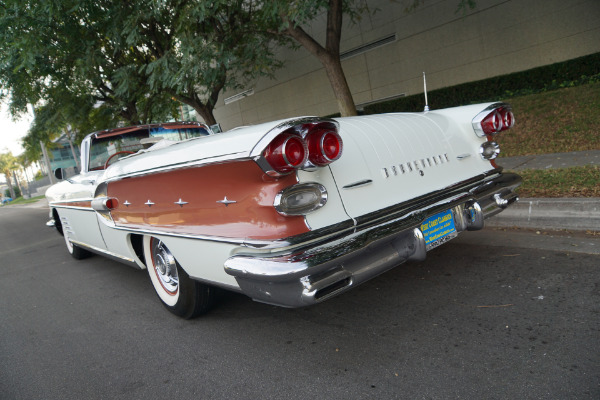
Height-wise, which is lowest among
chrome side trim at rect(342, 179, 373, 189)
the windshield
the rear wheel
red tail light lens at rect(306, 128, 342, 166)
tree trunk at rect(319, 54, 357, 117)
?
the rear wheel

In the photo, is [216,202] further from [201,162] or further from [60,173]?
[60,173]

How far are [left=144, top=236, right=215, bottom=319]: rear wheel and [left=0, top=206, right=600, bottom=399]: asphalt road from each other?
0.43ft

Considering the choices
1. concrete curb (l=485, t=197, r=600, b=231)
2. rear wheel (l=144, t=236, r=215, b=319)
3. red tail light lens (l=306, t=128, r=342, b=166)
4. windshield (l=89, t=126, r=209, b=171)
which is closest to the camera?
red tail light lens (l=306, t=128, r=342, b=166)

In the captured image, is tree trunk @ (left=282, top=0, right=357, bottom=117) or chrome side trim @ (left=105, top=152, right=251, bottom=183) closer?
chrome side trim @ (left=105, top=152, right=251, bottom=183)

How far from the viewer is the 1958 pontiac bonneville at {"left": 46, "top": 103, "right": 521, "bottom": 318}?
211 centimetres

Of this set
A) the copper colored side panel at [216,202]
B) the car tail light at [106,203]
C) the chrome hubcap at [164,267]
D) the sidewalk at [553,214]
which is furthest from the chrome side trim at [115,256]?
the sidewalk at [553,214]

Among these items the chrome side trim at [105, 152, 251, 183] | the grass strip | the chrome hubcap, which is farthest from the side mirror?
the grass strip

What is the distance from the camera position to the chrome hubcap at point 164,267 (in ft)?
10.9

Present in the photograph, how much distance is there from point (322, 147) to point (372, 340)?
1268 mm

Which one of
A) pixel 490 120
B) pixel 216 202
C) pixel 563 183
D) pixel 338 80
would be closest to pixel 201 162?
pixel 216 202

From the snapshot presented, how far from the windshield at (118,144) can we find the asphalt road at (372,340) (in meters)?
1.55

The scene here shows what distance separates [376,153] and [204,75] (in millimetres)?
7020

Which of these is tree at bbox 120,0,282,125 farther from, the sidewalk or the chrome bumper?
the chrome bumper

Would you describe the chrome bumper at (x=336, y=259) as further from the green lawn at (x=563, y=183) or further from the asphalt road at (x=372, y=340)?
the green lawn at (x=563, y=183)
